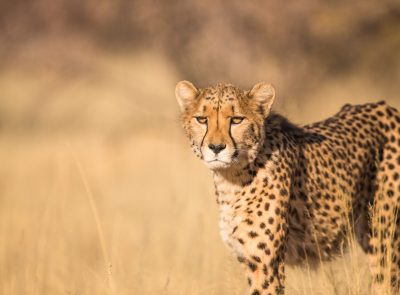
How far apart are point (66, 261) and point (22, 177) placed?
3745 millimetres

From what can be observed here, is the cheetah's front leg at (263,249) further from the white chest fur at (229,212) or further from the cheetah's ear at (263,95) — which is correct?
the cheetah's ear at (263,95)

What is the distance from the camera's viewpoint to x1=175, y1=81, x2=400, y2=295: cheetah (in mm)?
3498

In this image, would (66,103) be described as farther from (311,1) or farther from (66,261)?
(66,261)

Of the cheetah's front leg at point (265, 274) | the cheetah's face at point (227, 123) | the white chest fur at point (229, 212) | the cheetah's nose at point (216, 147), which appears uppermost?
the cheetah's face at point (227, 123)

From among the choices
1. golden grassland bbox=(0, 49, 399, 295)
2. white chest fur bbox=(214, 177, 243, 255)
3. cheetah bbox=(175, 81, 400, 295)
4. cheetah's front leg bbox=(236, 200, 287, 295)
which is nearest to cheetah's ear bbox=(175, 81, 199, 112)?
cheetah bbox=(175, 81, 400, 295)

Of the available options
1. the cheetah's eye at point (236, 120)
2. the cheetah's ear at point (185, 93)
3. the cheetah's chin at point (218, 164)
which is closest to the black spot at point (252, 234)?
the cheetah's chin at point (218, 164)

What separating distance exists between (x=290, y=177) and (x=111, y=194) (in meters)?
4.70

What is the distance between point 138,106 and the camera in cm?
1304

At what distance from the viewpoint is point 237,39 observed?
10.7m

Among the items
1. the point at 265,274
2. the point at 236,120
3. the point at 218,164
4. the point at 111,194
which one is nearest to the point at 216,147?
the point at 218,164

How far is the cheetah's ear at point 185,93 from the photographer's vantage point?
12.4 ft

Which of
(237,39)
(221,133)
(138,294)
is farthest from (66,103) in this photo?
(221,133)

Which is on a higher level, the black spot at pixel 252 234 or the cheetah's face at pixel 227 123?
the cheetah's face at pixel 227 123

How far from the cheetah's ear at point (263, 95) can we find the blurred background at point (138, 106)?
628 millimetres
